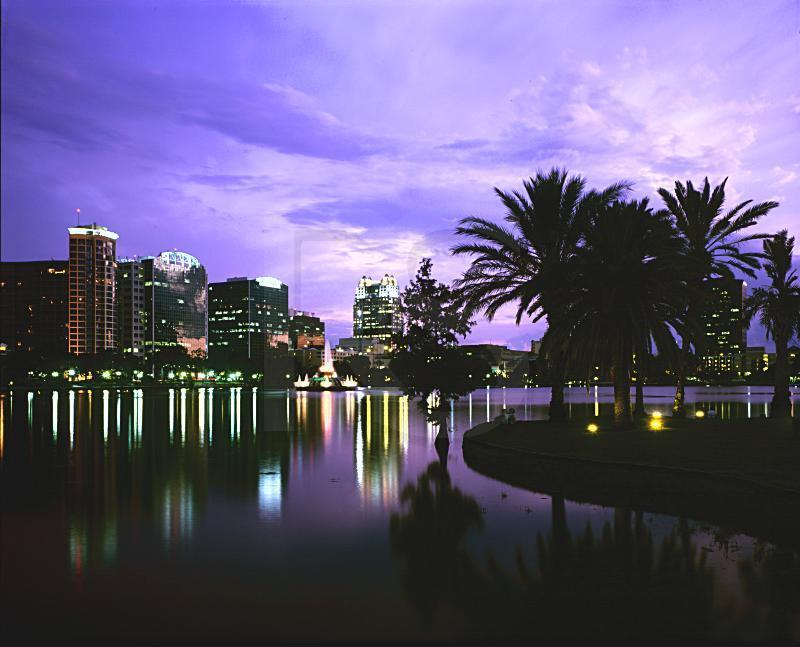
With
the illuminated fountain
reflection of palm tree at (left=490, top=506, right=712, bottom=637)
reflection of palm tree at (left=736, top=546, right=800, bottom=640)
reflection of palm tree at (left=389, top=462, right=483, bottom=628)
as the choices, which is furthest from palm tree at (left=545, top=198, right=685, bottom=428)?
the illuminated fountain

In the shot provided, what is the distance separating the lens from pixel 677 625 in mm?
7016

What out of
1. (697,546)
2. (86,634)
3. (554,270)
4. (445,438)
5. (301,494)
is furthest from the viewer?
(554,270)

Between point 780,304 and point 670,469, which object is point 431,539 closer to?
point 670,469

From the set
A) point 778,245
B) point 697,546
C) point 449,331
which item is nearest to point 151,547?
point 697,546

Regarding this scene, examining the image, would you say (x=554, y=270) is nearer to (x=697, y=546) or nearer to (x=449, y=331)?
(x=449, y=331)

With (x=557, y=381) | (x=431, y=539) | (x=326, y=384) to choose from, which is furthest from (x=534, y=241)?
(x=326, y=384)

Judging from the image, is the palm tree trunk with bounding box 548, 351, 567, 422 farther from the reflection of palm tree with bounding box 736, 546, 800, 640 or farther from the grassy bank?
the reflection of palm tree with bounding box 736, 546, 800, 640

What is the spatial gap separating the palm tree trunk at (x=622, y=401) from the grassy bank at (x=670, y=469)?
57 cm

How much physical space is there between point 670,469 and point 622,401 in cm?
1096

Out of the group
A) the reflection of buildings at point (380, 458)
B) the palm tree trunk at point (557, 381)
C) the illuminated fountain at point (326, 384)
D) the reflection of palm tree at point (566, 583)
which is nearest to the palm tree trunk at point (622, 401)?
the palm tree trunk at point (557, 381)

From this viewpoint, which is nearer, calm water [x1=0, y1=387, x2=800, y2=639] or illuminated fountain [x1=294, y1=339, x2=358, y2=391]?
calm water [x1=0, y1=387, x2=800, y2=639]

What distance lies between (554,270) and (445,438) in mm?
7298

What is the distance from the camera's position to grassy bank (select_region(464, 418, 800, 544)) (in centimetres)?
1182

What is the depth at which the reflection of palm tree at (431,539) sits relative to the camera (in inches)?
322
